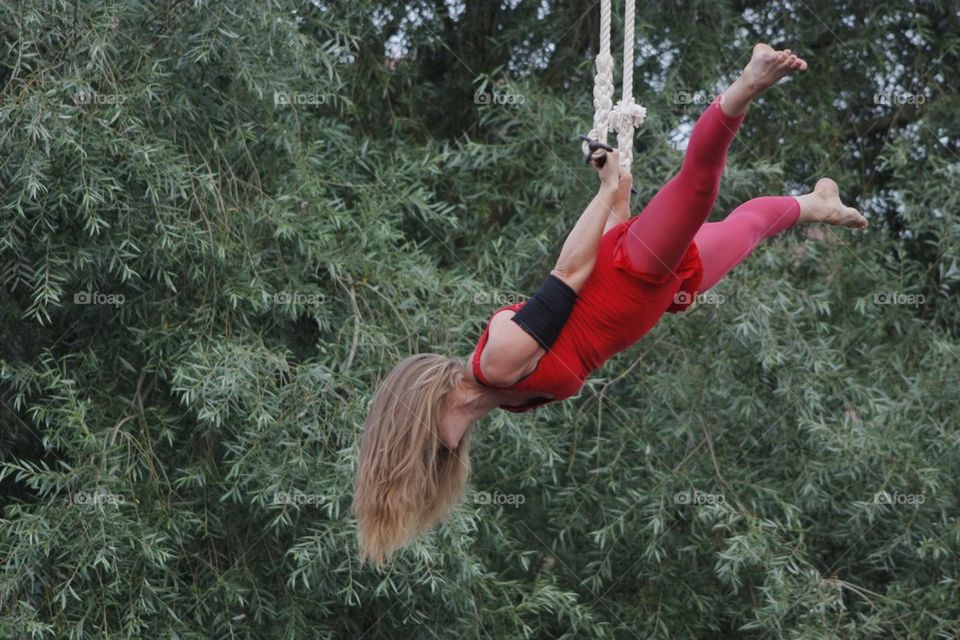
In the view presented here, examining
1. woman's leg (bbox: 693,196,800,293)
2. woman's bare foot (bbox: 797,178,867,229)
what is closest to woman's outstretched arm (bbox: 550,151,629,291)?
woman's leg (bbox: 693,196,800,293)

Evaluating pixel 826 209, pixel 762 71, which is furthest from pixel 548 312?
pixel 826 209

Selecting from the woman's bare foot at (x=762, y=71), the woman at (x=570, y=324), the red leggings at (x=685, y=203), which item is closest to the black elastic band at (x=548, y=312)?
the woman at (x=570, y=324)

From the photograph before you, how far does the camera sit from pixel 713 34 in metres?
5.43

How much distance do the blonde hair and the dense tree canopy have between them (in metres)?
0.97

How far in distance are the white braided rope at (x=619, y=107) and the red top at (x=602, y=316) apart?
19 centimetres

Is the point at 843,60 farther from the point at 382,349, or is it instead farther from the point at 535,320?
the point at 535,320

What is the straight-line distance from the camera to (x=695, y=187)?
284 cm

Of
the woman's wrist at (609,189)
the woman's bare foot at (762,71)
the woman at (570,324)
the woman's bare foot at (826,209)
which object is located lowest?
the woman at (570,324)

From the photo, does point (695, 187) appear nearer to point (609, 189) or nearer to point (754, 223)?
point (609, 189)

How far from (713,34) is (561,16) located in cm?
58

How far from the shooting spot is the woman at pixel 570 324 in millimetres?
2842

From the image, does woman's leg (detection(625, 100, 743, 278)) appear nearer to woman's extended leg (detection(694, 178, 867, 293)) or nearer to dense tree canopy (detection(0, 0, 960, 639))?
woman's extended leg (detection(694, 178, 867, 293))

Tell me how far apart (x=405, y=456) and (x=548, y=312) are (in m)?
0.46

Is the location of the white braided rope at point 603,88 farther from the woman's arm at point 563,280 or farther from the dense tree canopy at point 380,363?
the dense tree canopy at point 380,363
